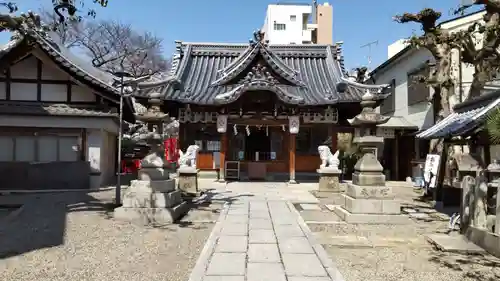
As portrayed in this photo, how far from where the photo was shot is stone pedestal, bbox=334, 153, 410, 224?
966 cm

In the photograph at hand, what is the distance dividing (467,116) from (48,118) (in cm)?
1575

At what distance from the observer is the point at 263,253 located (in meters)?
6.52

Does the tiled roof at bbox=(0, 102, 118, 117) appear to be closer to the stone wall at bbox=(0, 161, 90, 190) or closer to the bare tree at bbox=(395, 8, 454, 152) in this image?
the stone wall at bbox=(0, 161, 90, 190)

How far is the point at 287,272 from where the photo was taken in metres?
5.55

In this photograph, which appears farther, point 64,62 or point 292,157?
point 292,157

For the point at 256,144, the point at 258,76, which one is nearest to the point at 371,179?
the point at 258,76

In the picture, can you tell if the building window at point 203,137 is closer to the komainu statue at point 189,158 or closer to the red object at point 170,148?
the red object at point 170,148

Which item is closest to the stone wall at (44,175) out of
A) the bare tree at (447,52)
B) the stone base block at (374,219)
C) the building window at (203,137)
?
the building window at (203,137)

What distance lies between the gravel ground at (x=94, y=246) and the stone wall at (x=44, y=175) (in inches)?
205

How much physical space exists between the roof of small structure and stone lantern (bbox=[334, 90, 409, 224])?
25.2 ft

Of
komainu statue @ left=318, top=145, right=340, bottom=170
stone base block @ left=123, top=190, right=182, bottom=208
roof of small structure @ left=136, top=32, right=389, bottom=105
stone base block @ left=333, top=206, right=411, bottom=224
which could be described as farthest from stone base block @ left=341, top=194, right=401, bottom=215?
roof of small structure @ left=136, top=32, right=389, bottom=105

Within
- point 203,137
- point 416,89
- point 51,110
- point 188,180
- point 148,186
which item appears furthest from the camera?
point 416,89

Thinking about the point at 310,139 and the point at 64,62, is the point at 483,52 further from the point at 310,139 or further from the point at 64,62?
the point at 64,62

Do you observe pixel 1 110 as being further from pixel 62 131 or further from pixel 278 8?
pixel 278 8
